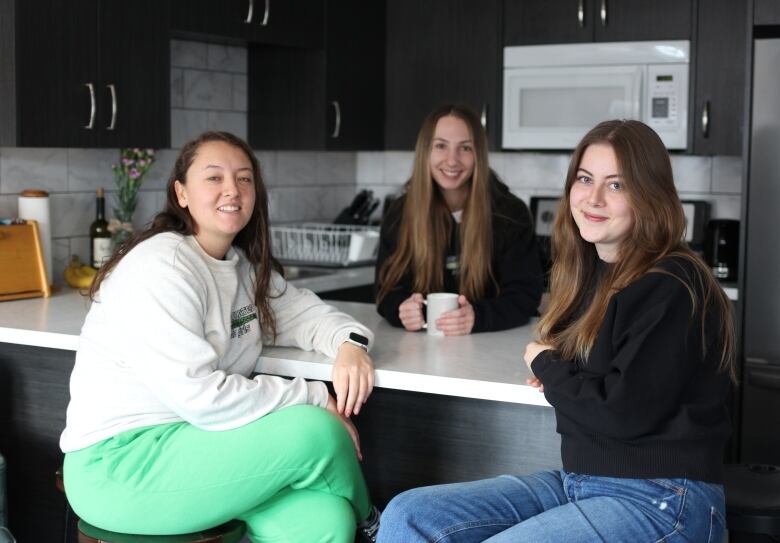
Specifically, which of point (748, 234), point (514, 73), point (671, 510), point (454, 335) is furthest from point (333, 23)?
point (671, 510)

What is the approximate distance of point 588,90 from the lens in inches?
175

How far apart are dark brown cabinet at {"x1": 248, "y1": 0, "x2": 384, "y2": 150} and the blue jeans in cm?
267

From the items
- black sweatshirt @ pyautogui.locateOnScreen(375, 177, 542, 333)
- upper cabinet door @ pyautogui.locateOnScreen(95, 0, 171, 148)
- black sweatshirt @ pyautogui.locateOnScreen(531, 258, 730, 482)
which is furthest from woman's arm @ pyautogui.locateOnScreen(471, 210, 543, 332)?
upper cabinet door @ pyautogui.locateOnScreen(95, 0, 171, 148)

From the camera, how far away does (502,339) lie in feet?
8.97

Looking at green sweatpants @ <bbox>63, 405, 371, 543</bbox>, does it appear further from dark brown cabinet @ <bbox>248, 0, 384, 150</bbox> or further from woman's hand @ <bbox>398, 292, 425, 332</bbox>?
dark brown cabinet @ <bbox>248, 0, 384, 150</bbox>

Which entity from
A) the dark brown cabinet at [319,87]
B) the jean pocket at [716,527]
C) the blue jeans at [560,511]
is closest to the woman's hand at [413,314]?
the blue jeans at [560,511]

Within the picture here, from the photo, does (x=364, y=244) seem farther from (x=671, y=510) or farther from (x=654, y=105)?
(x=671, y=510)

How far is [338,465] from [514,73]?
276cm

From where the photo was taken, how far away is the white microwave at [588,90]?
430cm

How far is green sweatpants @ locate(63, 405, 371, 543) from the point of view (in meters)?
2.14

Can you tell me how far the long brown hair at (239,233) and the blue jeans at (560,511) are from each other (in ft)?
2.10

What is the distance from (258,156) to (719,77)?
75.2 inches

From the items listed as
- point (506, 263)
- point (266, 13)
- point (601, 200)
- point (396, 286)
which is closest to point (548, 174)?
point (266, 13)

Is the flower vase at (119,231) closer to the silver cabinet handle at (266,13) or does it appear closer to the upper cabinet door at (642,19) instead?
the silver cabinet handle at (266,13)
